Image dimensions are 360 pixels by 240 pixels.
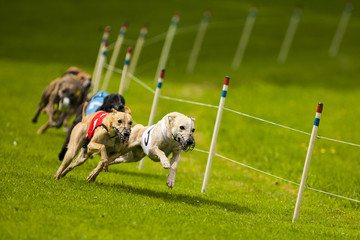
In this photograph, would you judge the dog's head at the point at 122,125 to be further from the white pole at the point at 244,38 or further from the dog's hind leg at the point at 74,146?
the white pole at the point at 244,38

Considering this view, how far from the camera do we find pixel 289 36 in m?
37.1

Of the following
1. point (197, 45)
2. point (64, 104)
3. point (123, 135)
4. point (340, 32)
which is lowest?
point (123, 135)

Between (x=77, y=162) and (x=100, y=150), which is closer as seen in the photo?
(x=100, y=150)

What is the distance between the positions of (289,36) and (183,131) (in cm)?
2961

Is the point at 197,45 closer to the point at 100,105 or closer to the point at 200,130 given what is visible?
the point at 200,130

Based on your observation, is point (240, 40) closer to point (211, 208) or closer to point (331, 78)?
point (331, 78)

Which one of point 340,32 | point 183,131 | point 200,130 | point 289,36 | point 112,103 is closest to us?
point 183,131

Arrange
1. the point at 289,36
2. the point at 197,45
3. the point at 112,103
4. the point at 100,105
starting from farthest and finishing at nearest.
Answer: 1. the point at 289,36
2. the point at 197,45
3. the point at 100,105
4. the point at 112,103

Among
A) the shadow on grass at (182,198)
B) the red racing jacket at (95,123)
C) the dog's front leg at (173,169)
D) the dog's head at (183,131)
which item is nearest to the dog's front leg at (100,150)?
the red racing jacket at (95,123)

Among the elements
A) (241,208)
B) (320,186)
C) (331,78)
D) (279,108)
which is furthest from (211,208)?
(331,78)

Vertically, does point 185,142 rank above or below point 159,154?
above

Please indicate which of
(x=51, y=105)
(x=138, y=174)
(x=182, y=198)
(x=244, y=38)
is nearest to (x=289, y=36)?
(x=244, y=38)

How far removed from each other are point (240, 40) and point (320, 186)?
2496 centimetres

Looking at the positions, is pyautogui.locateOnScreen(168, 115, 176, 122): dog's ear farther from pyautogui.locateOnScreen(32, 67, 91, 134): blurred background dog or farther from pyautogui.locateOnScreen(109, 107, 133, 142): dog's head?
pyautogui.locateOnScreen(32, 67, 91, 134): blurred background dog
